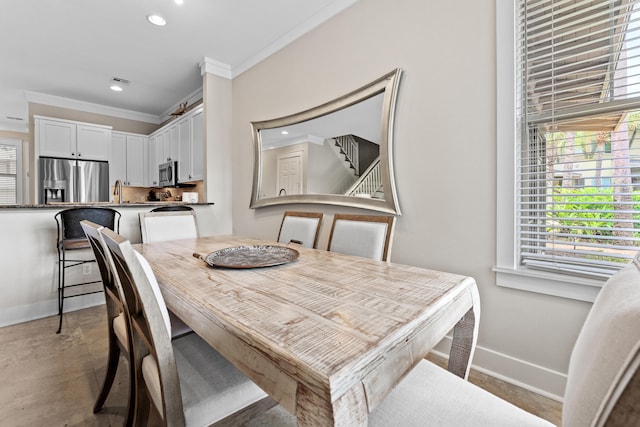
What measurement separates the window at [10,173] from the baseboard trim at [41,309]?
5154mm

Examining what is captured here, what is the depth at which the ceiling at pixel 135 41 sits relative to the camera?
101 inches

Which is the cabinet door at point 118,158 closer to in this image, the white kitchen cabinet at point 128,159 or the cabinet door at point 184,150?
the white kitchen cabinet at point 128,159

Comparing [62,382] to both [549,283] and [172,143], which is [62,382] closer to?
[549,283]

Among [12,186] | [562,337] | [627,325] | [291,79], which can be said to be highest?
[291,79]

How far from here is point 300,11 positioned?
2.63 m

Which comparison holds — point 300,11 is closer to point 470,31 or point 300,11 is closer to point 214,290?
point 470,31

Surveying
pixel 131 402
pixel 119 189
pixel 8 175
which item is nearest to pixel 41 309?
pixel 119 189

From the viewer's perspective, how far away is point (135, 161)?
5230 mm

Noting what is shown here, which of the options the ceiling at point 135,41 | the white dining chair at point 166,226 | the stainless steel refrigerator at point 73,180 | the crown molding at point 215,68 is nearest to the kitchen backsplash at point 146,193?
the stainless steel refrigerator at point 73,180

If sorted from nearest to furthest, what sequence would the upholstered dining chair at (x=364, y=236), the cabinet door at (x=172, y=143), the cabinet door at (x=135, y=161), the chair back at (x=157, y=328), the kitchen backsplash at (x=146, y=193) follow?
the chair back at (x=157, y=328) → the upholstered dining chair at (x=364, y=236) → the cabinet door at (x=172, y=143) → the cabinet door at (x=135, y=161) → the kitchen backsplash at (x=146, y=193)

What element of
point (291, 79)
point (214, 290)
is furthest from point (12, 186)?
point (214, 290)

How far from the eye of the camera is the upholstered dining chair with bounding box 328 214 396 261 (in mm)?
1655

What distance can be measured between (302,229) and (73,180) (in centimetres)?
445

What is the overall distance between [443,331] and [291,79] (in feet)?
9.27
